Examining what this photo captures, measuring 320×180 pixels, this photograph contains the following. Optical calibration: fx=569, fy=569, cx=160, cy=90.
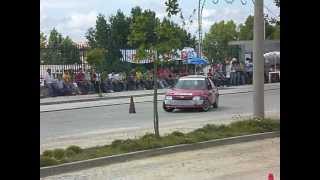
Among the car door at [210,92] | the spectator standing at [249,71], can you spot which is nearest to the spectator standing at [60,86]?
the car door at [210,92]

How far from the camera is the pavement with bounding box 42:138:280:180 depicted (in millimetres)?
8500

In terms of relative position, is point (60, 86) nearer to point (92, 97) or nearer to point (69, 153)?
point (92, 97)

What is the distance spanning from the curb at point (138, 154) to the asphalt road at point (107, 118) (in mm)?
1674

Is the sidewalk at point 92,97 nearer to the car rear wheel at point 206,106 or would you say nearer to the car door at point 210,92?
the car door at point 210,92

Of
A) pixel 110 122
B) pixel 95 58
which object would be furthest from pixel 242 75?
pixel 110 122

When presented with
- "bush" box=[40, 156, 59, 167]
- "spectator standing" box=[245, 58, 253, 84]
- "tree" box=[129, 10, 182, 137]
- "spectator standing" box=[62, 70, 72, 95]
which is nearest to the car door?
"tree" box=[129, 10, 182, 137]

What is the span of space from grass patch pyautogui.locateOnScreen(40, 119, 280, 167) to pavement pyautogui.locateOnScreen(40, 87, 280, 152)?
3.01ft
